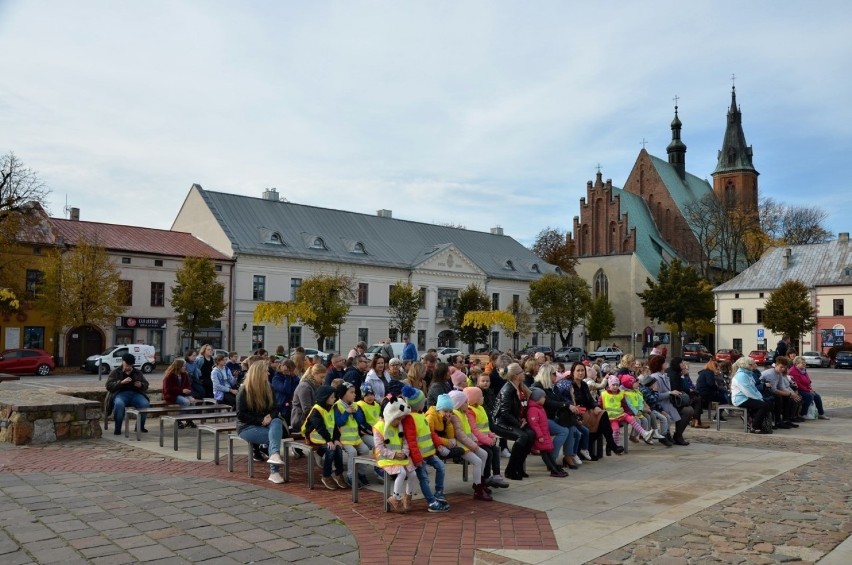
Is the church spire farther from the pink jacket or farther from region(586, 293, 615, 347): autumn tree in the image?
the pink jacket

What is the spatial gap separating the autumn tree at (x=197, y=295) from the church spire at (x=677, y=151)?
61.4 m

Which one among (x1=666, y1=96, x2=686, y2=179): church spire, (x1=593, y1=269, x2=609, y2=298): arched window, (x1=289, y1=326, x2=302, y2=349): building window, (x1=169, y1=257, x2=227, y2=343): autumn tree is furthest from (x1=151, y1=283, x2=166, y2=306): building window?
(x1=666, y1=96, x2=686, y2=179): church spire

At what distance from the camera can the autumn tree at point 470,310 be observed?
5428 centimetres

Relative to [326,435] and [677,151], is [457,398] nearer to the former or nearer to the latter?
[326,435]

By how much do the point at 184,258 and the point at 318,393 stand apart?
36.9 meters

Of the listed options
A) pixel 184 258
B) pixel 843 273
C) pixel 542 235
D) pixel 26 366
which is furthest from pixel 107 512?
pixel 542 235

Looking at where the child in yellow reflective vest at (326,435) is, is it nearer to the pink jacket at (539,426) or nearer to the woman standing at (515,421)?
the woman standing at (515,421)

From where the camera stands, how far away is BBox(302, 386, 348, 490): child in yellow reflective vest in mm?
8516

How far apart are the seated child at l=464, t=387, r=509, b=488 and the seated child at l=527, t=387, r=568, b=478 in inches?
28.4

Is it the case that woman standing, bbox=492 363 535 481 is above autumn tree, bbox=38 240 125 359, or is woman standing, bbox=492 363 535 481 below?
below

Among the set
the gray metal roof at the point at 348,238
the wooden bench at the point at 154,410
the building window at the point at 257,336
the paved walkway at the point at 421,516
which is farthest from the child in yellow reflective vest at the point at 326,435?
the gray metal roof at the point at 348,238

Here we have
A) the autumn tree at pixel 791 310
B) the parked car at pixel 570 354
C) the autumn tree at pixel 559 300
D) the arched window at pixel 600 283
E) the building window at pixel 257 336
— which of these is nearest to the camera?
the building window at pixel 257 336

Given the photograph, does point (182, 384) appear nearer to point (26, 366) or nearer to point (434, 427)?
point (434, 427)

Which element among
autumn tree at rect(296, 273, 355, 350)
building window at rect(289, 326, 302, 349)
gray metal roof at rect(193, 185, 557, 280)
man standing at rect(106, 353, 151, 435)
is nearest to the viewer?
man standing at rect(106, 353, 151, 435)
